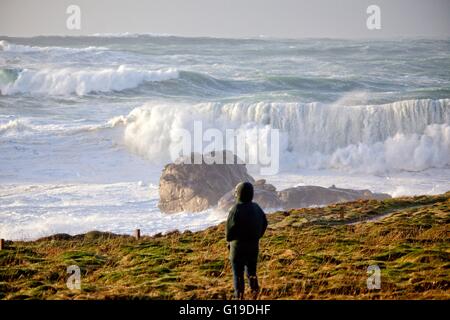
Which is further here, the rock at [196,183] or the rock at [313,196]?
the rock at [196,183]

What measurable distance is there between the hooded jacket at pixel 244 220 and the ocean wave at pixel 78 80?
44728mm

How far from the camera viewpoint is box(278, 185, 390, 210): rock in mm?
28223

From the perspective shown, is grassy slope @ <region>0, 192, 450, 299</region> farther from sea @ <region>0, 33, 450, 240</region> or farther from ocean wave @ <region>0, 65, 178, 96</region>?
ocean wave @ <region>0, 65, 178, 96</region>

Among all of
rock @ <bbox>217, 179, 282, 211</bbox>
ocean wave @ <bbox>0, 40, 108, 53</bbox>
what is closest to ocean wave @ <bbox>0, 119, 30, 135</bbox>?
rock @ <bbox>217, 179, 282, 211</bbox>

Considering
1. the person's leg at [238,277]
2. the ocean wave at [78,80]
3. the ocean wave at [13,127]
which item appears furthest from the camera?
the ocean wave at [78,80]

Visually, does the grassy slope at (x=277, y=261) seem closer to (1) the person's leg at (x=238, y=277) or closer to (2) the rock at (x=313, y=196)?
(1) the person's leg at (x=238, y=277)

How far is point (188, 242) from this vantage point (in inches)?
711

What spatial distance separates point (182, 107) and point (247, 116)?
3.97 m

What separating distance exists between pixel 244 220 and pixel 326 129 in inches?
1346

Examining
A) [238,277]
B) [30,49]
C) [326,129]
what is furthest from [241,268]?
[30,49]

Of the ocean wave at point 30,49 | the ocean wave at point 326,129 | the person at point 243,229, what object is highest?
the ocean wave at point 30,49

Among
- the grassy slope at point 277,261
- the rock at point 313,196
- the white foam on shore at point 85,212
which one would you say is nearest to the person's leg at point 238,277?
the grassy slope at point 277,261

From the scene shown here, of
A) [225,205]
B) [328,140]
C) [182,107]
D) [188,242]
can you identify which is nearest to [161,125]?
[182,107]

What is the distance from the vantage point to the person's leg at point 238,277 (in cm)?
1088
